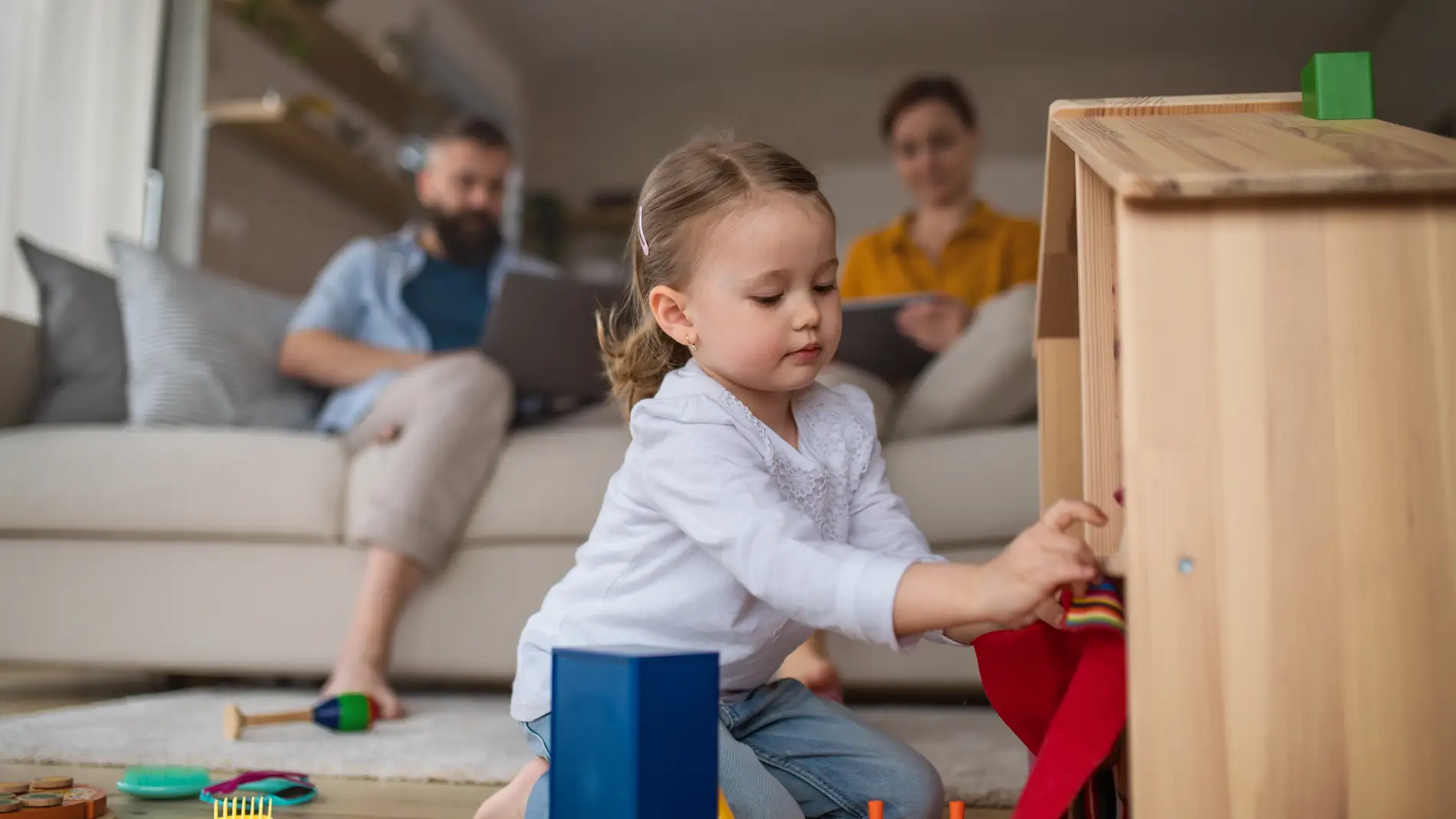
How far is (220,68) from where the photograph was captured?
3.32 metres

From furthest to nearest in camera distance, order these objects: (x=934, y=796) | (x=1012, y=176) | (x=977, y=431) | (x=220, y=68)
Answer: (x=1012, y=176) < (x=220, y=68) < (x=977, y=431) < (x=934, y=796)

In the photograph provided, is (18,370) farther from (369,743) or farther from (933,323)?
(933,323)

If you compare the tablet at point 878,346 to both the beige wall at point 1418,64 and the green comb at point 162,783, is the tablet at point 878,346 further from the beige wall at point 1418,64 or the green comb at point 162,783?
the beige wall at point 1418,64

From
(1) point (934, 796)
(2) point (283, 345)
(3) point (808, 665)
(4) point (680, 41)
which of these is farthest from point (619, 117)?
(1) point (934, 796)

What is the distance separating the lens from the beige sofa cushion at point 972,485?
64.4 inches

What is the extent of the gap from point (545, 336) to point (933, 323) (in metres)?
0.65

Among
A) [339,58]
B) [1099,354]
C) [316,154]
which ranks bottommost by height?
[1099,354]

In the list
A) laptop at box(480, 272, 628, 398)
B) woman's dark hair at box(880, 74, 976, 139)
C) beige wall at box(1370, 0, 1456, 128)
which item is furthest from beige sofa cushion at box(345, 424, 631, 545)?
beige wall at box(1370, 0, 1456, 128)

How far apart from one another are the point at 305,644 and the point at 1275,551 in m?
1.47

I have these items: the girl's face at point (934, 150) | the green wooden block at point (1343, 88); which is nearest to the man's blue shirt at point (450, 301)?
the girl's face at point (934, 150)

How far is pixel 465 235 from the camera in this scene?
244 centimetres

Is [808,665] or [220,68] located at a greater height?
[220,68]

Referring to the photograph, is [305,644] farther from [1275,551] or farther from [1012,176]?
[1012,176]

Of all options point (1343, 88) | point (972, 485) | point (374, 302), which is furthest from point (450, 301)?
point (1343, 88)
